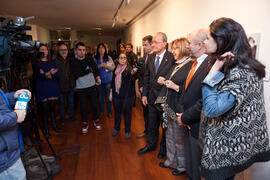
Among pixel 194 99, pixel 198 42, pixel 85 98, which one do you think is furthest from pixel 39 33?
pixel 194 99

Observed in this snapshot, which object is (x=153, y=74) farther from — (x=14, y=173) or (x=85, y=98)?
(x=14, y=173)

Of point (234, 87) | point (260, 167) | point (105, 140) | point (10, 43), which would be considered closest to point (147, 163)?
point (105, 140)

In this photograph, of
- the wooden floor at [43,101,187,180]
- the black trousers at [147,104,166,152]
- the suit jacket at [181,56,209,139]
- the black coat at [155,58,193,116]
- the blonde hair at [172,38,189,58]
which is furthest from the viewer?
the black trousers at [147,104,166,152]

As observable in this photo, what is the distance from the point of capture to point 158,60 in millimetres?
2436

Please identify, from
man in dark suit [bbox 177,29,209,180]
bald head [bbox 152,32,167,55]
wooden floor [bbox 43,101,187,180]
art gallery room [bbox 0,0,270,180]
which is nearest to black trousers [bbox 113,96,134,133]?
art gallery room [bbox 0,0,270,180]

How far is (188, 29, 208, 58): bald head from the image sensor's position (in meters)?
1.65

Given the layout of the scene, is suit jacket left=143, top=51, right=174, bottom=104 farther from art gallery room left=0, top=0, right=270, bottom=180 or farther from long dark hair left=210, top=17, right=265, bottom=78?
long dark hair left=210, top=17, right=265, bottom=78

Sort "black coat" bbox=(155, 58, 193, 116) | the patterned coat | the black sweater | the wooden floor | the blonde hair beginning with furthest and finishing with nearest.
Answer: the black sweater
the wooden floor
the blonde hair
"black coat" bbox=(155, 58, 193, 116)
the patterned coat

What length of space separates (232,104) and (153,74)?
4.91 feet

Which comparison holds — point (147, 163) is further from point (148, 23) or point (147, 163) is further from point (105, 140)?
point (148, 23)

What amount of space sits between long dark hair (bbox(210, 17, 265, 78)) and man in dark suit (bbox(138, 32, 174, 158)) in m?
1.23

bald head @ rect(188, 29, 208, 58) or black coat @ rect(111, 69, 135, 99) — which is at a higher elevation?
bald head @ rect(188, 29, 208, 58)

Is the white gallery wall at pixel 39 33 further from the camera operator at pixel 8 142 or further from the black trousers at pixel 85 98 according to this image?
the camera operator at pixel 8 142

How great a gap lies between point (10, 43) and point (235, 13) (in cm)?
234
